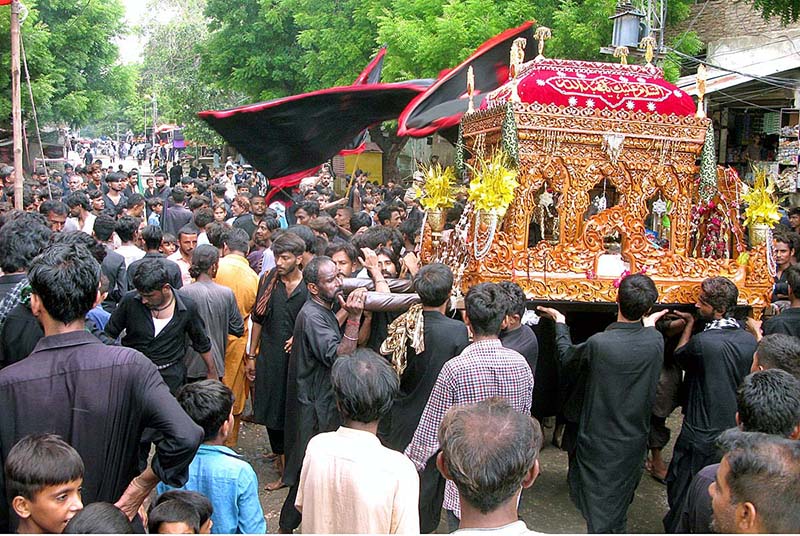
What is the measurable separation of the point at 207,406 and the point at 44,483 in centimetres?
77

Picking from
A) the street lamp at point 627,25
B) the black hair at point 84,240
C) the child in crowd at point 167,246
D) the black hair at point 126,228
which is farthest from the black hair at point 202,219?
the street lamp at point 627,25

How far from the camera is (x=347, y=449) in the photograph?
260cm

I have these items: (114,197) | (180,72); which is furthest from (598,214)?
(180,72)

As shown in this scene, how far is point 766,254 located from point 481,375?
9.60 feet

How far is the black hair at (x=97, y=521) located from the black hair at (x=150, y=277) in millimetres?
2126

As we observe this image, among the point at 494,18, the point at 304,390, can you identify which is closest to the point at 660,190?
the point at 304,390

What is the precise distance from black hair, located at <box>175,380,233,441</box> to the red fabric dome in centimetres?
317

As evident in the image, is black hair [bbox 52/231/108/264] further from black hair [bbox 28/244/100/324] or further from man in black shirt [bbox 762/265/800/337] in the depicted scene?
man in black shirt [bbox 762/265/800/337]

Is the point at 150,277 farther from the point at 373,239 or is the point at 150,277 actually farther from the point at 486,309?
the point at 373,239

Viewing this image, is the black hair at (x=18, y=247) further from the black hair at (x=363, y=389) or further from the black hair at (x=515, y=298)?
the black hair at (x=515, y=298)

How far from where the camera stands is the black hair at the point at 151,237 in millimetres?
5457

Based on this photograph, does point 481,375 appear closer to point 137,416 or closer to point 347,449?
point 347,449

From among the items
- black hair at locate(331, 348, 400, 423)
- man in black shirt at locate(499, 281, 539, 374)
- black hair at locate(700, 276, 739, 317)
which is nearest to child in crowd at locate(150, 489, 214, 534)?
black hair at locate(331, 348, 400, 423)

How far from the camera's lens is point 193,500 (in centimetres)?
248
